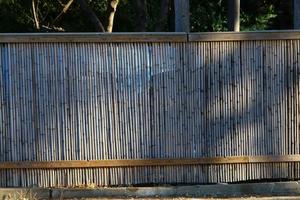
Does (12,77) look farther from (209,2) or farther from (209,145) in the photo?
(209,2)

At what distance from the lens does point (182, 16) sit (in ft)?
31.2

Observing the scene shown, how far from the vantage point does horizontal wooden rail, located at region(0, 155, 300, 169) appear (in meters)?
9.11

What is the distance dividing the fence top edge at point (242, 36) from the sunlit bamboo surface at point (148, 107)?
69 mm

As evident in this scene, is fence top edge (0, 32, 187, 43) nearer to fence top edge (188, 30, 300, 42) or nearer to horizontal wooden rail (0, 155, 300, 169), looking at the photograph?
fence top edge (188, 30, 300, 42)

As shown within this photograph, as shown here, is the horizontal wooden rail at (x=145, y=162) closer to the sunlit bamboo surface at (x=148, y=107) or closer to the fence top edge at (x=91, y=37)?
the sunlit bamboo surface at (x=148, y=107)

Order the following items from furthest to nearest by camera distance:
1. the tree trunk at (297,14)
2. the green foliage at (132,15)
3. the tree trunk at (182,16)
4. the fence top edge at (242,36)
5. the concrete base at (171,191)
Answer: the green foliage at (132,15) < the tree trunk at (297,14) < the tree trunk at (182,16) < the fence top edge at (242,36) < the concrete base at (171,191)

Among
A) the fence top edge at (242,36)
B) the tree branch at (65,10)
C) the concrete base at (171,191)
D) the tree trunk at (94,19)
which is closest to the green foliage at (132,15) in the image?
the tree branch at (65,10)

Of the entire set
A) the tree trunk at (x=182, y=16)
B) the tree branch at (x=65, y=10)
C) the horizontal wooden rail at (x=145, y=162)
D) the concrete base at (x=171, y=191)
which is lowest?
the concrete base at (x=171, y=191)

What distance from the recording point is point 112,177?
9242 millimetres

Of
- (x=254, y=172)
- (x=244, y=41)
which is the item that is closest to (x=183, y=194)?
(x=254, y=172)

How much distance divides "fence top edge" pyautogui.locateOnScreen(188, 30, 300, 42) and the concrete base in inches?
86.9

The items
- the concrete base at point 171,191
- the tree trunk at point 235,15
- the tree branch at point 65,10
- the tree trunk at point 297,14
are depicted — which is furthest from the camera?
the tree branch at point 65,10

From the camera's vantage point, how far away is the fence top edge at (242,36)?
9.23m

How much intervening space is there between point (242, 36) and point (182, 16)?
3.23 feet
